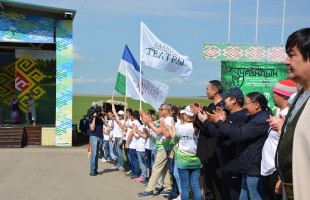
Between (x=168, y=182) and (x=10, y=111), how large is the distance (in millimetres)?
19723

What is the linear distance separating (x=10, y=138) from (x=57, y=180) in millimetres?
9456

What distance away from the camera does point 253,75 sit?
626 inches

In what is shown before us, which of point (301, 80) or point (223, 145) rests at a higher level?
point (301, 80)

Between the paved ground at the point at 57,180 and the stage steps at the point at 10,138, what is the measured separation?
9.39ft

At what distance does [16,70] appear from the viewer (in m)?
26.7

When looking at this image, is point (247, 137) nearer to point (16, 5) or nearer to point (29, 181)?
point (29, 181)

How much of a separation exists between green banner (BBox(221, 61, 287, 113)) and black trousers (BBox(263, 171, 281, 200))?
1014 cm

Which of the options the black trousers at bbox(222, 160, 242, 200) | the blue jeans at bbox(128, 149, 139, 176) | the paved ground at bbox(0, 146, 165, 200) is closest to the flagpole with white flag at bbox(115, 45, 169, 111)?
the blue jeans at bbox(128, 149, 139, 176)

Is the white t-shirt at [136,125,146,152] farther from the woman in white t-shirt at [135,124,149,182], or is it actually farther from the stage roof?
the stage roof

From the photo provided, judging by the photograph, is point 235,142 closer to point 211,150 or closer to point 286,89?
point 211,150

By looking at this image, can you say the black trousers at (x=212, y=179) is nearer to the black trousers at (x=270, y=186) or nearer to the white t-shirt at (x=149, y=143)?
the black trousers at (x=270, y=186)

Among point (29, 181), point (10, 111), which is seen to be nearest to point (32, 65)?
point (10, 111)

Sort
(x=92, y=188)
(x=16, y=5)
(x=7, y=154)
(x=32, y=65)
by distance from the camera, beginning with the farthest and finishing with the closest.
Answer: (x=32, y=65)
(x=16, y=5)
(x=7, y=154)
(x=92, y=188)

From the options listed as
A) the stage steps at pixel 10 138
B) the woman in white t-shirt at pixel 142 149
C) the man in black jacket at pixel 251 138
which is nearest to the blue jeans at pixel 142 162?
the woman in white t-shirt at pixel 142 149
